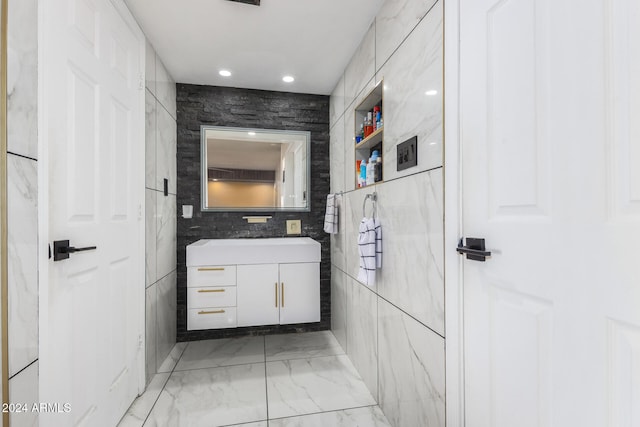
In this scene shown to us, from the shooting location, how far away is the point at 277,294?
2.37m

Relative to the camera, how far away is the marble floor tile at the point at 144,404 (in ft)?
5.16

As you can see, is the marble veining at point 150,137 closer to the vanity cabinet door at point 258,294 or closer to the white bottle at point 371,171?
the vanity cabinet door at point 258,294

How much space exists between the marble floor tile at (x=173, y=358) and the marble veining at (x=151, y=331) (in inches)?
3.4

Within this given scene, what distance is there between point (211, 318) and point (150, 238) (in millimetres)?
774

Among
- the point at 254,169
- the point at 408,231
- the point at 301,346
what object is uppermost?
the point at 254,169

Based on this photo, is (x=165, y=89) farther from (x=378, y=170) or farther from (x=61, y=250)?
(x=378, y=170)

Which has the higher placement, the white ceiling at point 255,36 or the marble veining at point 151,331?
the white ceiling at point 255,36

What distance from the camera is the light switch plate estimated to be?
283 cm

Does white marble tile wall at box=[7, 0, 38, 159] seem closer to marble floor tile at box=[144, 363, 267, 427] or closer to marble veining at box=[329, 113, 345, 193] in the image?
marble floor tile at box=[144, 363, 267, 427]

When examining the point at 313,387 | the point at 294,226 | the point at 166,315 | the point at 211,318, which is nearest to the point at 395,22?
the point at 294,226
